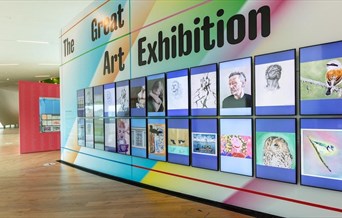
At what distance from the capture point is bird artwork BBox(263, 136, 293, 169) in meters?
3.12

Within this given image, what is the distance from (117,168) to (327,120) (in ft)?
13.5

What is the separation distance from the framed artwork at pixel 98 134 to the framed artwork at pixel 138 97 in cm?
129

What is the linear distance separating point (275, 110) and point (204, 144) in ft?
3.86

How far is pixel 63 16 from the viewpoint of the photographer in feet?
23.9

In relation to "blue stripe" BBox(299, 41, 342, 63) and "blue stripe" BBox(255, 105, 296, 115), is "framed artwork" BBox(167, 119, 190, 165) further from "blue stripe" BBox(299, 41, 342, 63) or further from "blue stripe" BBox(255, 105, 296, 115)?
"blue stripe" BBox(299, 41, 342, 63)

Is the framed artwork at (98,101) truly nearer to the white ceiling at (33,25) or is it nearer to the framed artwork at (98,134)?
the framed artwork at (98,134)

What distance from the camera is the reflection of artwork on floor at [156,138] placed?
4613mm

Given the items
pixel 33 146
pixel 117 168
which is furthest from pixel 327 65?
pixel 33 146

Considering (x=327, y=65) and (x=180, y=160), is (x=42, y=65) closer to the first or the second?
(x=180, y=160)

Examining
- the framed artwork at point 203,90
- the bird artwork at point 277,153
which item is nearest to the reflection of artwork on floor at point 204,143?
the framed artwork at point 203,90

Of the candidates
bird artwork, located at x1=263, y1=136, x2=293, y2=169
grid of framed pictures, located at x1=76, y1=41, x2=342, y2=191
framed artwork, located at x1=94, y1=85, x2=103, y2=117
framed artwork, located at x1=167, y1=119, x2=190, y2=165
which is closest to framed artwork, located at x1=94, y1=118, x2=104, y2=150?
framed artwork, located at x1=94, y1=85, x2=103, y2=117

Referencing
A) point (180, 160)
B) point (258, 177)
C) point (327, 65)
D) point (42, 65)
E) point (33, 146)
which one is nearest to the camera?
point (327, 65)

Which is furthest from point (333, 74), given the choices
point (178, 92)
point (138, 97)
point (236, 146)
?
point (138, 97)

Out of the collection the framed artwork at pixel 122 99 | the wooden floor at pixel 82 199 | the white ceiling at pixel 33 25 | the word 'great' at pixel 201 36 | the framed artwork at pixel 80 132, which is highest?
the white ceiling at pixel 33 25
